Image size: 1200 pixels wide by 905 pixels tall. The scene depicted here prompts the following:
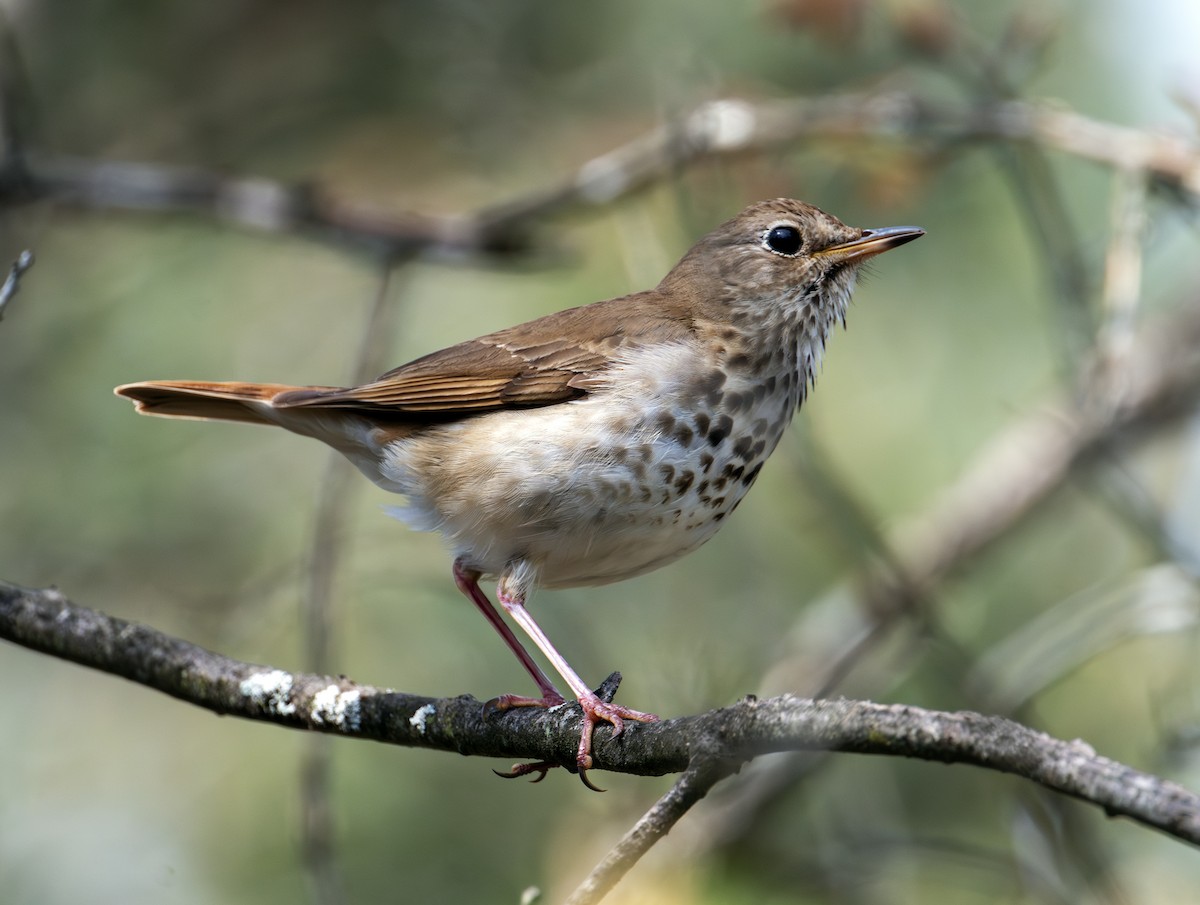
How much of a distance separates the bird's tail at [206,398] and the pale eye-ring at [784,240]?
6.16 ft

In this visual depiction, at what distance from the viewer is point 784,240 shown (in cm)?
519

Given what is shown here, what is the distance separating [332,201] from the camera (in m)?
6.49

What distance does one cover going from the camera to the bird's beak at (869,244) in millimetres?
4879

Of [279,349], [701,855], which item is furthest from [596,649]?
[279,349]

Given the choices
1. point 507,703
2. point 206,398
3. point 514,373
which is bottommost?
point 507,703

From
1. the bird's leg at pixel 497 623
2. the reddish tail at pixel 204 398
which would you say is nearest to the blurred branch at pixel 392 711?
the bird's leg at pixel 497 623

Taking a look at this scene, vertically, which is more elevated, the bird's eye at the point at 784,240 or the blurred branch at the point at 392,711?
the bird's eye at the point at 784,240

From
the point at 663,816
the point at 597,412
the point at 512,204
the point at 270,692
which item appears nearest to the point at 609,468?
the point at 597,412

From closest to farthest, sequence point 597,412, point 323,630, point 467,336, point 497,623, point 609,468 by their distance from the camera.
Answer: point 609,468 < point 597,412 < point 497,623 < point 323,630 < point 467,336

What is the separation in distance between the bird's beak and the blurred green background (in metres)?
1.02

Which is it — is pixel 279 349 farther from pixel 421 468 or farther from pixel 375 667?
pixel 421 468

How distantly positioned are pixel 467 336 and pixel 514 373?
3775 millimetres

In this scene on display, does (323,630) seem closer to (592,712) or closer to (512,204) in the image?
(592,712)

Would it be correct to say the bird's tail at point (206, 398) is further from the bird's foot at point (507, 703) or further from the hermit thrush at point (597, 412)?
the bird's foot at point (507, 703)
